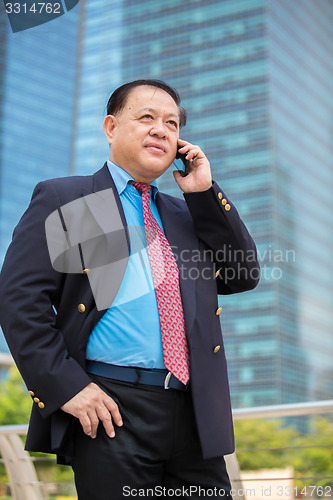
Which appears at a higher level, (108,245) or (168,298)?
(108,245)

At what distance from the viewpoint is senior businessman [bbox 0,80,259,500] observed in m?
1.41

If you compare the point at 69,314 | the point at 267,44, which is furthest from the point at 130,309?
the point at 267,44

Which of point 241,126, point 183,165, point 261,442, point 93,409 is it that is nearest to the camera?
point 93,409

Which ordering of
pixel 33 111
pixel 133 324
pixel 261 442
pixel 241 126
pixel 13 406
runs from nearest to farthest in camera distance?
pixel 133 324, pixel 13 406, pixel 261 442, pixel 241 126, pixel 33 111

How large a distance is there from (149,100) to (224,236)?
465mm

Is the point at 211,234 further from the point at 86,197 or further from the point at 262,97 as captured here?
the point at 262,97

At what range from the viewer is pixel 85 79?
5928cm

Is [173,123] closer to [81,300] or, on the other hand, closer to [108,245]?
[108,245]

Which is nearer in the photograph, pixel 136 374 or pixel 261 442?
pixel 136 374

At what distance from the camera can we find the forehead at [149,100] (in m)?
1.76

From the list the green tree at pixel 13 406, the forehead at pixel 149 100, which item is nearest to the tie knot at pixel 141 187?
the forehead at pixel 149 100

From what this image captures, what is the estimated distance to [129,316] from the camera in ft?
5.00

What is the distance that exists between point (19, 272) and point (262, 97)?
64.2 m

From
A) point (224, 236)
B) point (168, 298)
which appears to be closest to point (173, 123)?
point (224, 236)
